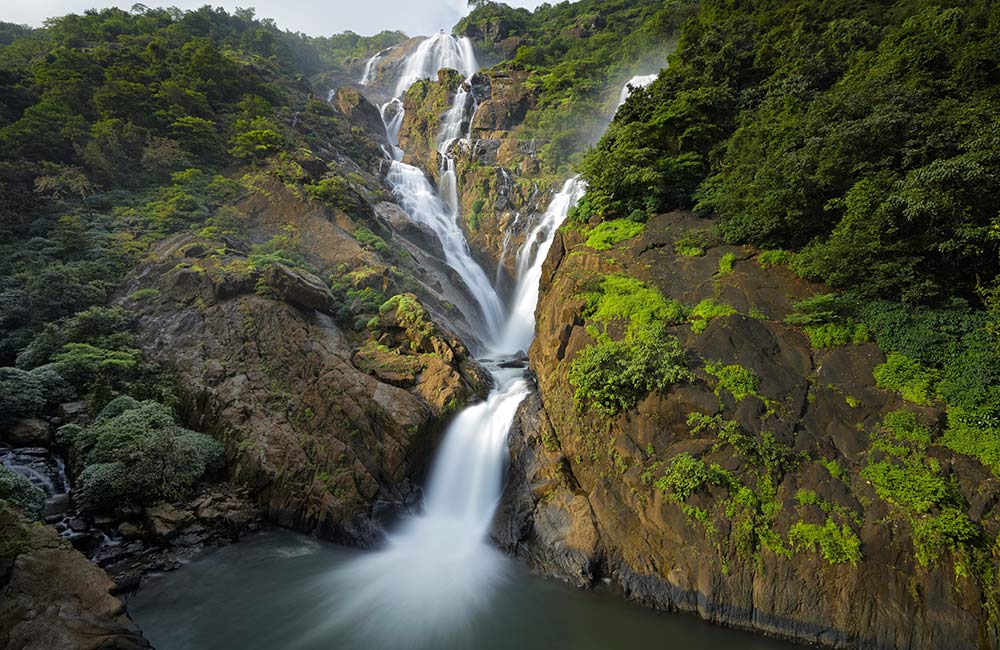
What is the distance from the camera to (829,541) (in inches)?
300

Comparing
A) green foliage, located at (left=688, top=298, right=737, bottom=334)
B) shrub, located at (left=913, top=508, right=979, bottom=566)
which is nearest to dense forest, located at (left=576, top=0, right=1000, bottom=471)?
shrub, located at (left=913, top=508, right=979, bottom=566)

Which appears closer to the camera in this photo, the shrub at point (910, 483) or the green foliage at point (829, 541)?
the shrub at point (910, 483)

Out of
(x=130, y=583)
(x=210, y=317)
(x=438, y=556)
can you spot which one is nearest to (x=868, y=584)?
(x=438, y=556)

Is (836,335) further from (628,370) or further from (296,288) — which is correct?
(296,288)

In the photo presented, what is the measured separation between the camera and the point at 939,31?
12.0 meters

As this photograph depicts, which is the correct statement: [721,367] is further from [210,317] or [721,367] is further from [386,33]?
[386,33]

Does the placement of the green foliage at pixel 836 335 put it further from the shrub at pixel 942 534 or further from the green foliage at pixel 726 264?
the shrub at pixel 942 534

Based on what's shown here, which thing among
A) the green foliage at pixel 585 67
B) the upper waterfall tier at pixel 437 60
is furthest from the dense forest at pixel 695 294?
the upper waterfall tier at pixel 437 60

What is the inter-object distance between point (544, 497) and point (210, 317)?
13.0 m

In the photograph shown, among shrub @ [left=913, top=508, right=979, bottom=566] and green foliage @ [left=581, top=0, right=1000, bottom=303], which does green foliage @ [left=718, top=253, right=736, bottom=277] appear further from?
shrub @ [left=913, top=508, right=979, bottom=566]

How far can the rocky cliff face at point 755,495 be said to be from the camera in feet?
23.8

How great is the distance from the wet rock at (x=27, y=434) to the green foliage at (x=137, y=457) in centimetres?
103

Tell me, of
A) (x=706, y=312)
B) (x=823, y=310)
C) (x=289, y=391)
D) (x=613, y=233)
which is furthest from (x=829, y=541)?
(x=289, y=391)

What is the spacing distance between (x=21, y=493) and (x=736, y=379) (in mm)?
15777
